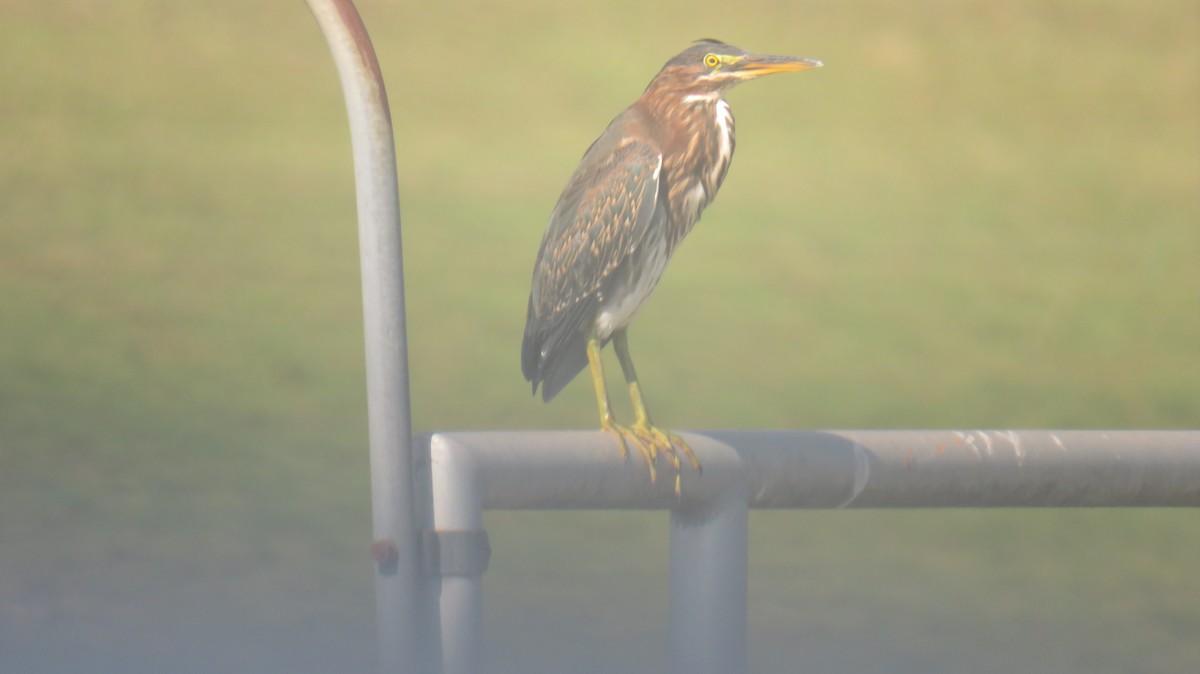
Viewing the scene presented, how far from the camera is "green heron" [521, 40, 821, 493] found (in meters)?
1.95

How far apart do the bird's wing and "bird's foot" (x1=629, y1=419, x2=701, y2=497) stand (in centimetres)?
29

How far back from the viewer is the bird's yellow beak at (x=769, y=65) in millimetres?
1855

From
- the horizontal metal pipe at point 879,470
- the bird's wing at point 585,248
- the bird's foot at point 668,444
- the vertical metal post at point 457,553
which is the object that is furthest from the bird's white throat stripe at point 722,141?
the vertical metal post at point 457,553

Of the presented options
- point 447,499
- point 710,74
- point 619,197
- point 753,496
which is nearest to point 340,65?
point 447,499

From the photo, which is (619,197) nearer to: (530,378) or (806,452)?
(530,378)

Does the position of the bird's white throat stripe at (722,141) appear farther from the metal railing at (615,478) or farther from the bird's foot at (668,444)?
the metal railing at (615,478)

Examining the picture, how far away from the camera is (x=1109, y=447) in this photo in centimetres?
117

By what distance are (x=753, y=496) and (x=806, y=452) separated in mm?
57

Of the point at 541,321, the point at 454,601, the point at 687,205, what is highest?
the point at 687,205

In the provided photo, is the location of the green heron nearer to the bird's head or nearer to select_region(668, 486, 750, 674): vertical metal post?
the bird's head

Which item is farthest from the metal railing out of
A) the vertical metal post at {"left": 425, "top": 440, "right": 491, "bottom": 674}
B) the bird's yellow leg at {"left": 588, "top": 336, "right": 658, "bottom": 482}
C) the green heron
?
the green heron

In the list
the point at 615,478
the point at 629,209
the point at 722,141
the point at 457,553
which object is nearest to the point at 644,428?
the point at 629,209

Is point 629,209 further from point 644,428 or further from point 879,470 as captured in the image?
point 879,470

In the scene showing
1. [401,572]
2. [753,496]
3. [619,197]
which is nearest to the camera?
[401,572]
